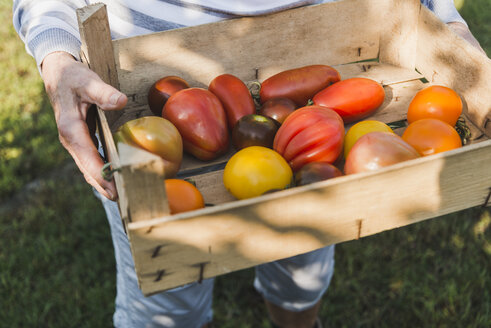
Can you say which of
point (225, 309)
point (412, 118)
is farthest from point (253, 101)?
point (225, 309)

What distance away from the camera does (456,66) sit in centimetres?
140

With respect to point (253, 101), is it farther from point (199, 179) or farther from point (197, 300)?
point (197, 300)

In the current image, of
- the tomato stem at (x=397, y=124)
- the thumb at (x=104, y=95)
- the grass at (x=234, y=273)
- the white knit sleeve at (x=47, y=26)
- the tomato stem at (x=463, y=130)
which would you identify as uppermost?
the white knit sleeve at (x=47, y=26)

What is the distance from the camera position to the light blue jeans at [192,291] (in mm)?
1620

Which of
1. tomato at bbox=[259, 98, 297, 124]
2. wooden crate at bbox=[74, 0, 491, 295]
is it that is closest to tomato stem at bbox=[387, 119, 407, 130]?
wooden crate at bbox=[74, 0, 491, 295]

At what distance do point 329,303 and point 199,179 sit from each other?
115 centimetres

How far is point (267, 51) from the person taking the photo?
A: 154cm

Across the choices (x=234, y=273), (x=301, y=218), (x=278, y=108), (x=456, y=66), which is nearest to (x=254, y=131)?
(x=278, y=108)

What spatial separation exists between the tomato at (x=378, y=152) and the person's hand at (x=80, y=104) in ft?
1.70

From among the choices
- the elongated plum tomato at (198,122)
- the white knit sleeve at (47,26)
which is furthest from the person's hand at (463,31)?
the white knit sleeve at (47,26)

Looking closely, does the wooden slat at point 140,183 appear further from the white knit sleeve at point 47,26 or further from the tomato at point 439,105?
the tomato at point 439,105

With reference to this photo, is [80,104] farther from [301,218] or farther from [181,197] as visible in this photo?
[301,218]

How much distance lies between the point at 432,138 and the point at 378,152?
0.18 metres

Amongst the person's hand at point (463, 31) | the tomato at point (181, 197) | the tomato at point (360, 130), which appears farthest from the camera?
the person's hand at point (463, 31)
